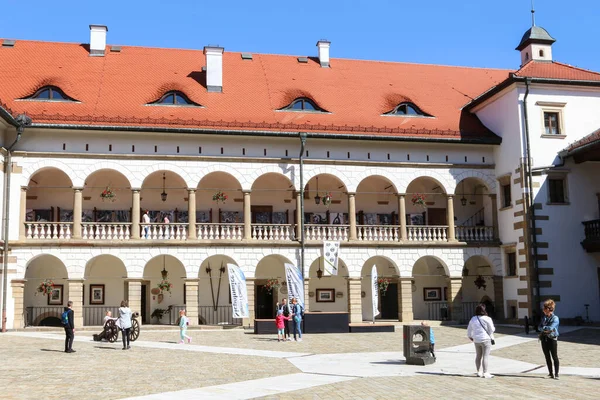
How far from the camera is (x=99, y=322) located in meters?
30.5

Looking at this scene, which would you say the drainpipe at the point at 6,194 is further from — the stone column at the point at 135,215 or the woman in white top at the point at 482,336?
the woman in white top at the point at 482,336

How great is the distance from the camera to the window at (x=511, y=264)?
3063 cm

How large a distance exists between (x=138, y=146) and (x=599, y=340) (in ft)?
60.9

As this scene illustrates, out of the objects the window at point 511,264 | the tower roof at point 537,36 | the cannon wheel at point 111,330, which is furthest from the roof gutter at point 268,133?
the cannon wheel at point 111,330

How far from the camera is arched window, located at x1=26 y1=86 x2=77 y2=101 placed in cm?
2977

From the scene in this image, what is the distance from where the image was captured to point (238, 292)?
2722cm

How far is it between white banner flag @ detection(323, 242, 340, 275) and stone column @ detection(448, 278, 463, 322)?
5.31 meters

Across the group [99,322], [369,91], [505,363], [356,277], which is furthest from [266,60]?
[505,363]

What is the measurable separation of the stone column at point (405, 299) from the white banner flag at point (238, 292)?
7.17 meters

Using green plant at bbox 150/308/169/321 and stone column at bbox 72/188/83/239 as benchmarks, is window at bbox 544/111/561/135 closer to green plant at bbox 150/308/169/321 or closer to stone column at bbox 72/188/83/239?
green plant at bbox 150/308/169/321

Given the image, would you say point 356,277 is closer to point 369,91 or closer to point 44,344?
point 369,91

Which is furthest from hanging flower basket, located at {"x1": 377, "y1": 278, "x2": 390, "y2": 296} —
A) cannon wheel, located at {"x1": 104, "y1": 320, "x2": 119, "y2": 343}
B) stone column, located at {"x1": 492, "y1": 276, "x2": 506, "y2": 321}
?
cannon wheel, located at {"x1": 104, "y1": 320, "x2": 119, "y2": 343}

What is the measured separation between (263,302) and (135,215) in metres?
7.31

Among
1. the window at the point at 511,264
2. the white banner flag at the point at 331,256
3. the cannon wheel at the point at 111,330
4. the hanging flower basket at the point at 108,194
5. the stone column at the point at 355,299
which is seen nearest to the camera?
the cannon wheel at the point at 111,330
